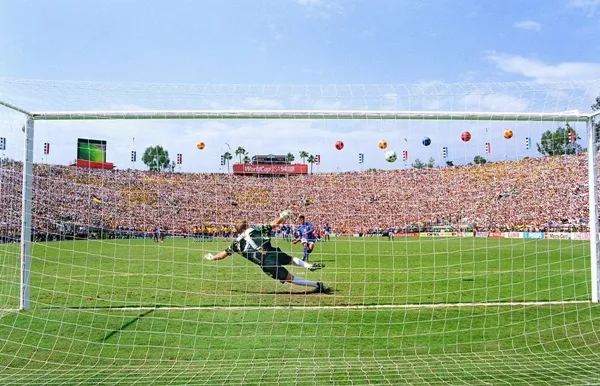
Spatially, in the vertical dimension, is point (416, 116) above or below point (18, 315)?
above

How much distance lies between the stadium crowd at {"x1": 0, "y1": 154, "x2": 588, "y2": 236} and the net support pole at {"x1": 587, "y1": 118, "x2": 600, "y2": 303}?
6.78 ft

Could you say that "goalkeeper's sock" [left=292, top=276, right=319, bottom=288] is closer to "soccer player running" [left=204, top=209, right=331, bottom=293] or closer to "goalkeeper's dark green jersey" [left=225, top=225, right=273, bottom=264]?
"soccer player running" [left=204, top=209, right=331, bottom=293]

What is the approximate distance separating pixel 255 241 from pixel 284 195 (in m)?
1.15

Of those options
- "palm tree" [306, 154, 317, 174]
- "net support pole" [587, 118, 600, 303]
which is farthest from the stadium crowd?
"net support pole" [587, 118, 600, 303]

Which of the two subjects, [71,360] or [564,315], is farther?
[564,315]

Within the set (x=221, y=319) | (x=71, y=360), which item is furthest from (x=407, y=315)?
(x=71, y=360)

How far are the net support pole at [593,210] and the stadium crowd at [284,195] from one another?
2.07 meters

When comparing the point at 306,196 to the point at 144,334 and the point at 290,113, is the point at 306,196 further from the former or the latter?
the point at 144,334

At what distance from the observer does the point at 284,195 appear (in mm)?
10133

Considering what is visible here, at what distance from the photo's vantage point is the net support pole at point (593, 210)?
26.2ft

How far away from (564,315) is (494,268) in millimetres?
7586

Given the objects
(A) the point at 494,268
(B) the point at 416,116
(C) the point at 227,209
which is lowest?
(A) the point at 494,268

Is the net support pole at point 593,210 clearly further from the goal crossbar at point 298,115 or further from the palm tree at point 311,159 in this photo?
the palm tree at point 311,159

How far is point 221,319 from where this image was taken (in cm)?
767
